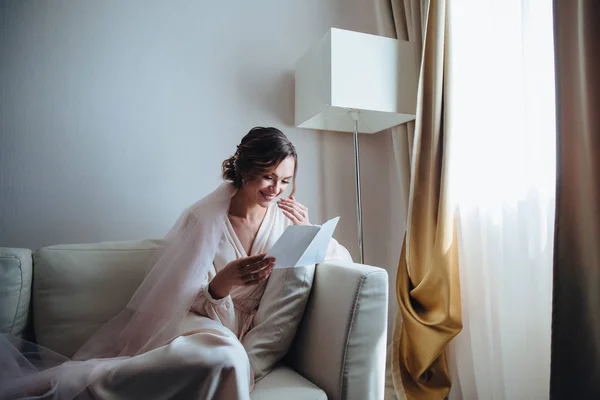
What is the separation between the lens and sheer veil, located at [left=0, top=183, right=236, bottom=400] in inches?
32.4

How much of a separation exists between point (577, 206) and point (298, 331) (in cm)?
83

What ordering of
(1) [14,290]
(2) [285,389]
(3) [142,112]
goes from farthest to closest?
1. (3) [142,112]
2. (1) [14,290]
3. (2) [285,389]

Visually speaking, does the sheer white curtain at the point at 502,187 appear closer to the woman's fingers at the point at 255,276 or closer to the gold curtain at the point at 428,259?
the gold curtain at the point at 428,259

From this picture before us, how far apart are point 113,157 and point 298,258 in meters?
1.10

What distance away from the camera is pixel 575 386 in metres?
1.01

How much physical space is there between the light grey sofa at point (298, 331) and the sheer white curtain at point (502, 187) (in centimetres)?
52

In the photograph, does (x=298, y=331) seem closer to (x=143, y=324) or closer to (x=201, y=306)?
(x=201, y=306)

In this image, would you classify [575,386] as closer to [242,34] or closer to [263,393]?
[263,393]

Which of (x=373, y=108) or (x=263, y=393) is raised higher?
(x=373, y=108)

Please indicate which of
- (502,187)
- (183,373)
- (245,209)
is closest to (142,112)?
(245,209)

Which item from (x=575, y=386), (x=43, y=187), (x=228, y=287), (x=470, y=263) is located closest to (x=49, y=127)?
(x=43, y=187)

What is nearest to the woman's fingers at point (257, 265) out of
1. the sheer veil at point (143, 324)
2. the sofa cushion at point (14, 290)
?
the sheer veil at point (143, 324)

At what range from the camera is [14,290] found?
3.98 ft

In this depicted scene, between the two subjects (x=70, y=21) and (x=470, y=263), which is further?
(x=70, y=21)
